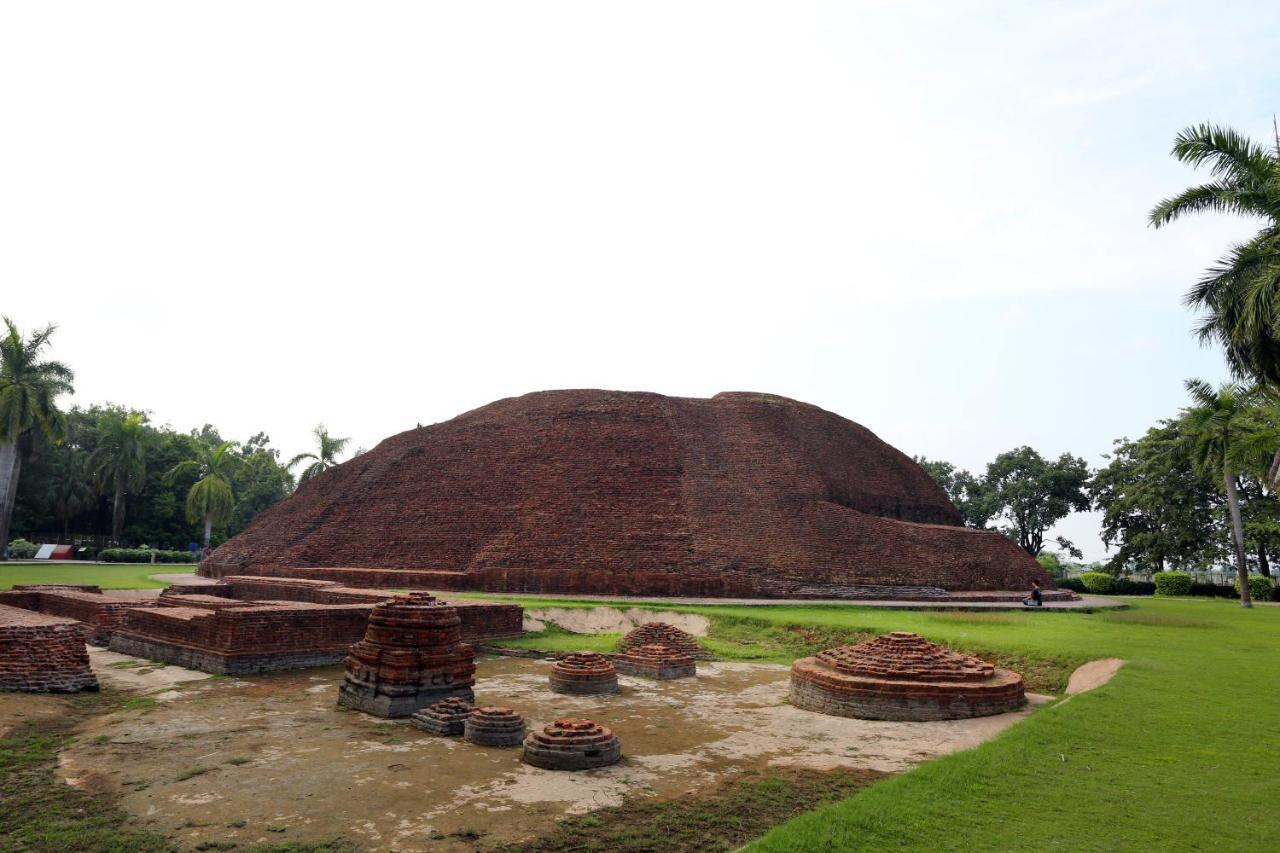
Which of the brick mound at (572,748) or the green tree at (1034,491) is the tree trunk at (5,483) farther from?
the green tree at (1034,491)

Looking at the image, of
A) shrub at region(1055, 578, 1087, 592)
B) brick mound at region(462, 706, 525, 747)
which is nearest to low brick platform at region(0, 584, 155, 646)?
brick mound at region(462, 706, 525, 747)

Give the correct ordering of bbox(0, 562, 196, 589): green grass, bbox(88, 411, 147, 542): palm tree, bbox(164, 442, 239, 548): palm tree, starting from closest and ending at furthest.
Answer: bbox(0, 562, 196, 589): green grass, bbox(164, 442, 239, 548): palm tree, bbox(88, 411, 147, 542): palm tree

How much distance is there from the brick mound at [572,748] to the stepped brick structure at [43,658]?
5.26 metres

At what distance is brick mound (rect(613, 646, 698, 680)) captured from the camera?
9.65m

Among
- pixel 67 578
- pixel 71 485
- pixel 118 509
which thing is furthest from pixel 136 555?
pixel 67 578

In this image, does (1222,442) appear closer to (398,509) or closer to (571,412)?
(571,412)

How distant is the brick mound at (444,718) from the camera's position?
6266 millimetres

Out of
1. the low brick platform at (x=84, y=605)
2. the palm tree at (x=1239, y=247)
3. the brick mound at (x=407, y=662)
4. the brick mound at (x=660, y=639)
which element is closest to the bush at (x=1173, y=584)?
→ the palm tree at (x=1239, y=247)

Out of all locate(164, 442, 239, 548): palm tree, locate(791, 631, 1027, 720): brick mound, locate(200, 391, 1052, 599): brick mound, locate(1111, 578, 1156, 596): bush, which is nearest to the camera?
locate(791, 631, 1027, 720): brick mound

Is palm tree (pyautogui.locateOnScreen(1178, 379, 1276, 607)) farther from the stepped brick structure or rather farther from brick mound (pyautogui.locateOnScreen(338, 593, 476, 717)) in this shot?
the stepped brick structure

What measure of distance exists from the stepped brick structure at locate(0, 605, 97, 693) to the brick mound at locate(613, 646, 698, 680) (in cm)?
590

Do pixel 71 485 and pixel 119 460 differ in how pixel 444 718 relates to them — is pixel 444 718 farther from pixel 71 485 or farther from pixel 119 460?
pixel 71 485

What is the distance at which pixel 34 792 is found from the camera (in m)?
4.53

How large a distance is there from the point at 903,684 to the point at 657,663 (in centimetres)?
334
